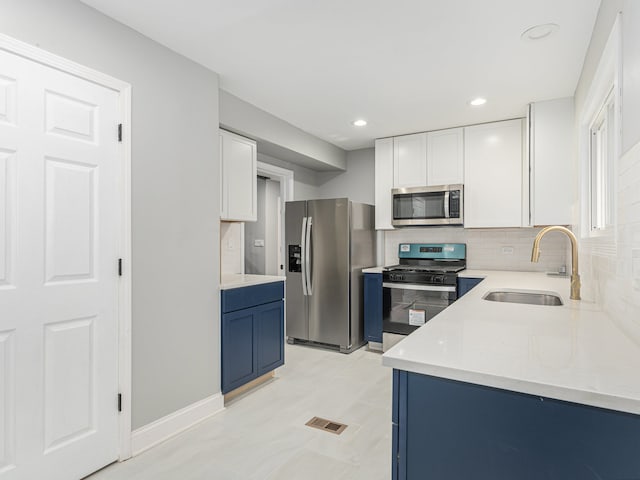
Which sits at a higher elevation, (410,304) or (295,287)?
(295,287)

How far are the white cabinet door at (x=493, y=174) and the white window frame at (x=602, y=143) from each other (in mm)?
1070

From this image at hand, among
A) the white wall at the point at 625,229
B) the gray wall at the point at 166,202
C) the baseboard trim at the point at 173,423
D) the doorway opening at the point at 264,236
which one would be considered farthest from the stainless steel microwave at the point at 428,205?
the baseboard trim at the point at 173,423

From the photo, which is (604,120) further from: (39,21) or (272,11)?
(39,21)

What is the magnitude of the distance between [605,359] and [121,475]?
222 cm

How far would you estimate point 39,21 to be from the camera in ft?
5.72

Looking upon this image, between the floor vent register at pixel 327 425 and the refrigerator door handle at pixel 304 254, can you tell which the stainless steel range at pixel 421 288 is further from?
the floor vent register at pixel 327 425

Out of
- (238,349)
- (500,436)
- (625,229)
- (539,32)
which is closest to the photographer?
(500,436)

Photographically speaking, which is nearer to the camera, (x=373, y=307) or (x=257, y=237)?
(x=373, y=307)

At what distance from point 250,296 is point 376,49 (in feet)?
6.55

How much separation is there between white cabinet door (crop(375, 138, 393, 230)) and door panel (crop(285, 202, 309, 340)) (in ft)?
2.97

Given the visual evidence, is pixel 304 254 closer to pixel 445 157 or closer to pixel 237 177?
pixel 237 177

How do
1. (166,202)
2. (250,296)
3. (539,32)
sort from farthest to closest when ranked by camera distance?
1. (250,296)
2. (166,202)
3. (539,32)

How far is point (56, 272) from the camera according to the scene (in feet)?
5.99

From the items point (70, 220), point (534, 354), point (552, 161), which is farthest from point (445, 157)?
point (70, 220)
